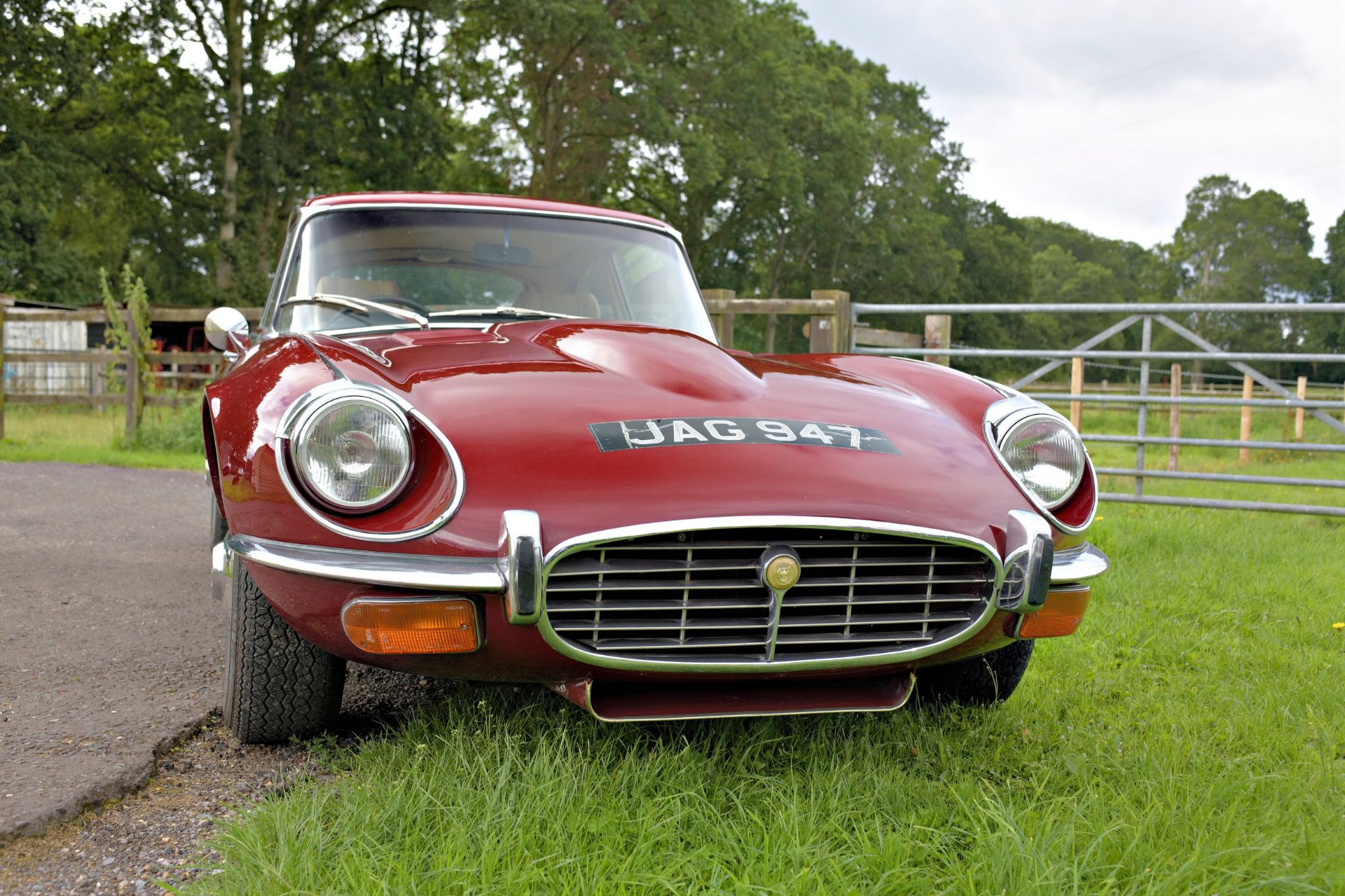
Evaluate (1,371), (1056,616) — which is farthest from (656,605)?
(1,371)

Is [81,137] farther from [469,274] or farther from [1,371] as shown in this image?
[469,274]

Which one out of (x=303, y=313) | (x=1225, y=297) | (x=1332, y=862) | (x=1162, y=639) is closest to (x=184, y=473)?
(x=303, y=313)

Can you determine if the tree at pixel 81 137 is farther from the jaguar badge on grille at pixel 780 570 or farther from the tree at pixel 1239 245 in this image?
the tree at pixel 1239 245

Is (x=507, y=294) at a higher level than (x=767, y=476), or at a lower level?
higher

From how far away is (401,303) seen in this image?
3.12m

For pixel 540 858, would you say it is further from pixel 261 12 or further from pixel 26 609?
pixel 261 12

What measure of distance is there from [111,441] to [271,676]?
920 cm

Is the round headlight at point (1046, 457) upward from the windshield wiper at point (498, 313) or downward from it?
downward

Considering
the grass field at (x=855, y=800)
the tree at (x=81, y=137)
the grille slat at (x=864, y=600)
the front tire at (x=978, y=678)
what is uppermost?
the tree at (x=81, y=137)

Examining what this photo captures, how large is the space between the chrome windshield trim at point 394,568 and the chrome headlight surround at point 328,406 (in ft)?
0.13

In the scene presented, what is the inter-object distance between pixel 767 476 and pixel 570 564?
42 centimetres

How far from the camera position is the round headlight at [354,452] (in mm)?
1967

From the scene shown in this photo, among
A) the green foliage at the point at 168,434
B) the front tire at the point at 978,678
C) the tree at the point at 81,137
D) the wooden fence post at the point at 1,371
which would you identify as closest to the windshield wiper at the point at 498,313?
the front tire at the point at 978,678

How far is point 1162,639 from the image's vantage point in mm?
3428
